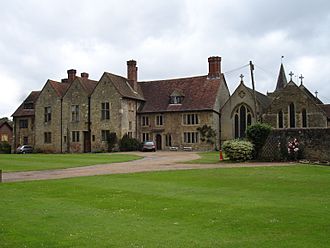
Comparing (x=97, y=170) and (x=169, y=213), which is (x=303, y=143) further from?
(x=169, y=213)

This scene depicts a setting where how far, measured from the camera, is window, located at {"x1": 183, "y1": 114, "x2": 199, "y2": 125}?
184 ft

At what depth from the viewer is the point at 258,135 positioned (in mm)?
33375

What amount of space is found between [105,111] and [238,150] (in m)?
29.3

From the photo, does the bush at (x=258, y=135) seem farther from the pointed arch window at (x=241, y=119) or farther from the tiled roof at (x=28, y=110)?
the tiled roof at (x=28, y=110)

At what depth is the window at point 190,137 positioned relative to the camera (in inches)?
2203

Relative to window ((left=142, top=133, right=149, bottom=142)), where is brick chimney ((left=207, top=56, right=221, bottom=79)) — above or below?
above

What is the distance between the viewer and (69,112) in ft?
200

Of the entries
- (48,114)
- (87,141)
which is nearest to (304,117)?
(87,141)

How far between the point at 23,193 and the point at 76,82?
45665 millimetres

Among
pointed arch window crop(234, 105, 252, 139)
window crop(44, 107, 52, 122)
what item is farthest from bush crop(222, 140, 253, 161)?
window crop(44, 107, 52, 122)

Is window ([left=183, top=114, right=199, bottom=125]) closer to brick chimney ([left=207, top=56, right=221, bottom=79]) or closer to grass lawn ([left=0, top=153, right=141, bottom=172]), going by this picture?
brick chimney ([left=207, top=56, right=221, bottom=79])

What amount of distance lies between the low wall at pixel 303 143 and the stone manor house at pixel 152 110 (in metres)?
18.0

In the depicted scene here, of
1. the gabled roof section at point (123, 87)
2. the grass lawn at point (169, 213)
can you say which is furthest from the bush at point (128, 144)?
the grass lawn at point (169, 213)

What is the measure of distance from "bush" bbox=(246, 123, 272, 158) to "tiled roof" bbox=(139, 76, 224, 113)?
20956mm
